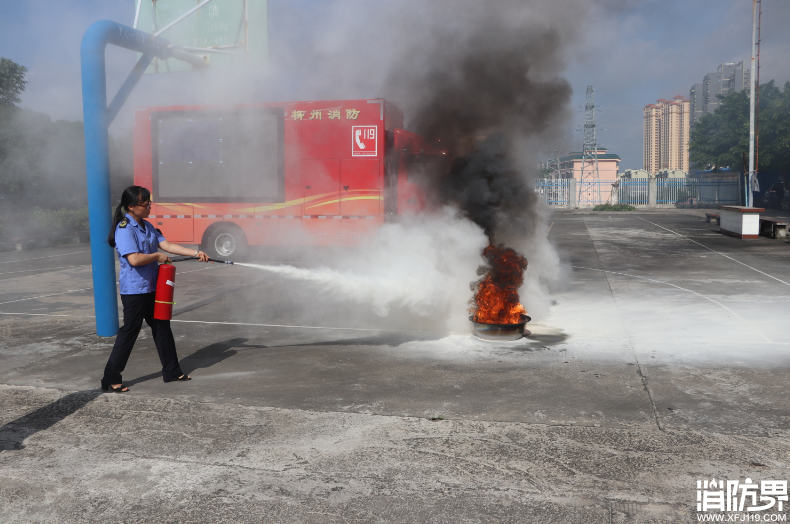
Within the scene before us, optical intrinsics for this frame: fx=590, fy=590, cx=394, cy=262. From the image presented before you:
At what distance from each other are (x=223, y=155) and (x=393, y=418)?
10.6 meters

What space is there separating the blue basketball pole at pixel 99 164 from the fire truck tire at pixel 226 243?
6.70m

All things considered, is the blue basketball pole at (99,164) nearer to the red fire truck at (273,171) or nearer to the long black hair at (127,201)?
the long black hair at (127,201)

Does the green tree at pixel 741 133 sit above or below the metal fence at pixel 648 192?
above

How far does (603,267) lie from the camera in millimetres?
12773

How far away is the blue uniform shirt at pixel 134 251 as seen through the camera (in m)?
4.91

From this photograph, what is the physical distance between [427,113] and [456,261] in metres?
2.51

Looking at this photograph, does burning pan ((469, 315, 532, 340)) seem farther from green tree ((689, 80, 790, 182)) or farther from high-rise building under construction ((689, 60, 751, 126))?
high-rise building under construction ((689, 60, 751, 126))

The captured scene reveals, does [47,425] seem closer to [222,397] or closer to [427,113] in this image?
[222,397]

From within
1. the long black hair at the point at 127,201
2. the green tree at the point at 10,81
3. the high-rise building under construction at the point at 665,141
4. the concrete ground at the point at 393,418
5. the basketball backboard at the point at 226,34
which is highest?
the high-rise building under construction at the point at 665,141

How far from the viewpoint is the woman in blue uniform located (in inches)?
194

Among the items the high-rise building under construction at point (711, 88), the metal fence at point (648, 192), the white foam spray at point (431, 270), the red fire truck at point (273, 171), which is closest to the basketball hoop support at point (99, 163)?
the white foam spray at point (431, 270)

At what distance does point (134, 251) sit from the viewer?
4934mm

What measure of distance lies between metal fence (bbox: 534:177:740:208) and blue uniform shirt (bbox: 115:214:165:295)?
3807cm

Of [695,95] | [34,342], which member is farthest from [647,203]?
[695,95]
